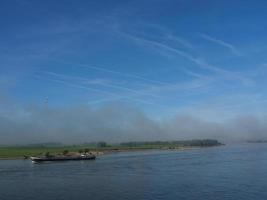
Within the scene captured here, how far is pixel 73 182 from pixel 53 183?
3.42m

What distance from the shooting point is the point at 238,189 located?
209 feet

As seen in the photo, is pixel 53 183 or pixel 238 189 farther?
pixel 53 183

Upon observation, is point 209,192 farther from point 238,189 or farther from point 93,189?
point 93,189

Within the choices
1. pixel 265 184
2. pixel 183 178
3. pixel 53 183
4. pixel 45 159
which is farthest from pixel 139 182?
pixel 45 159

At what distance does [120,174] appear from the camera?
92188 mm

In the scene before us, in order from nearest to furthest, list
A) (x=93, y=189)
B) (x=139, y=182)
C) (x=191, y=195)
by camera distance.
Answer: (x=191, y=195) < (x=93, y=189) < (x=139, y=182)

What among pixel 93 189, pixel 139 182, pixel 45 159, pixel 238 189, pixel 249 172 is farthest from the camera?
pixel 45 159

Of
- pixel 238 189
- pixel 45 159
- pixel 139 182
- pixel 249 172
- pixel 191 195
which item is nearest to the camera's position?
pixel 191 195

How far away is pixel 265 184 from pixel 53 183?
35.0 meters

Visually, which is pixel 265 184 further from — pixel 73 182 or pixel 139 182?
pixel 73 182

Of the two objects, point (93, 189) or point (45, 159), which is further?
point (45, 159)

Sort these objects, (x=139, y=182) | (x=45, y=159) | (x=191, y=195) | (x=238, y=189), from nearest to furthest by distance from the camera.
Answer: (x=191, y=195) → (x=238, y=189) → (x=139, y=182) → (x=45, y=159)

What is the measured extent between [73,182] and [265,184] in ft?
105

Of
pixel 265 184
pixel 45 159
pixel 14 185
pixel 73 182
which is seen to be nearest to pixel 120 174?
pixel 73 182
